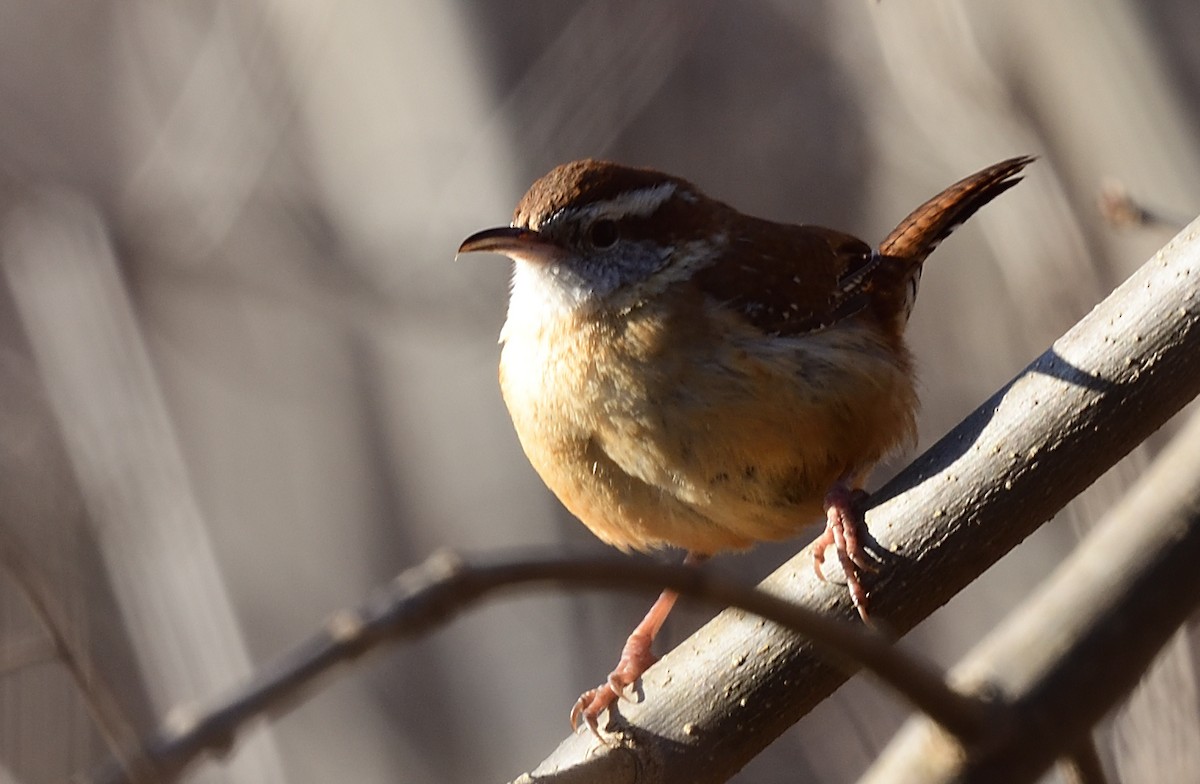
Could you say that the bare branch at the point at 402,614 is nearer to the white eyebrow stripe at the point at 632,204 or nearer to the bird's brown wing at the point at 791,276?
the bird's brown wing at the point at 791,276

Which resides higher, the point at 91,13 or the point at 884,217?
the point at 91,13

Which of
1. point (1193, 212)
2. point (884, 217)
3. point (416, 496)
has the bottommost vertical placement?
point (416, 496)

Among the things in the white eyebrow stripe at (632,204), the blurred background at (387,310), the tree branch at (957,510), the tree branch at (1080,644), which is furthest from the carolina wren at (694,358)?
the blurred background at (387,310)

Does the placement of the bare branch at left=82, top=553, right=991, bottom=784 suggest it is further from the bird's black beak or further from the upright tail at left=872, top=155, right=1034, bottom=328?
the upright tail at left=872, top=155, right=1034, bottom=328

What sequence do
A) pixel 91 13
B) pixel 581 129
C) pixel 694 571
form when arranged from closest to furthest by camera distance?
pixel 694 571, pixel 581 129, pixel 91 13

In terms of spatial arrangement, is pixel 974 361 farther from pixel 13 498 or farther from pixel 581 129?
pixel 13 498

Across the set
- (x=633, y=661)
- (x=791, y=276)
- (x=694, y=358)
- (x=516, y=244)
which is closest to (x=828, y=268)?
(x=791, y=276)

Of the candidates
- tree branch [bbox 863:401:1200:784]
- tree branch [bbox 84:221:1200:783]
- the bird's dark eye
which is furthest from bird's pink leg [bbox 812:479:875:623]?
the bird's dark eye

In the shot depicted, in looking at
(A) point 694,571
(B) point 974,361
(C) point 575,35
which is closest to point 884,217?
(B) point 974,361
